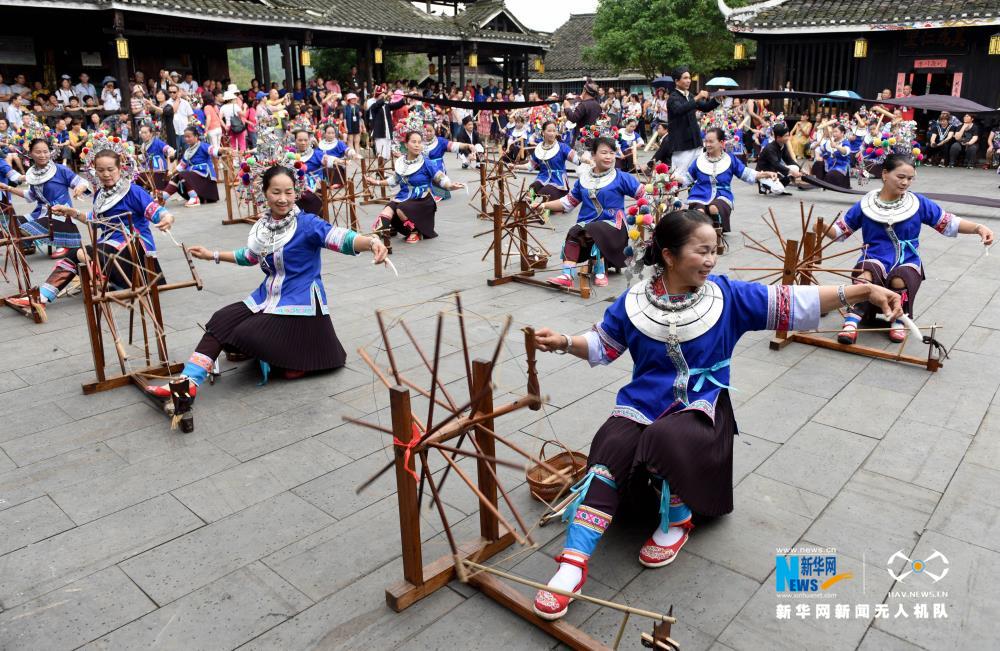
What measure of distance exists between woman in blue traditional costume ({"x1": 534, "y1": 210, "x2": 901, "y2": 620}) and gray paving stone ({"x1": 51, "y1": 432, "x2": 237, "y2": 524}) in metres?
1.84

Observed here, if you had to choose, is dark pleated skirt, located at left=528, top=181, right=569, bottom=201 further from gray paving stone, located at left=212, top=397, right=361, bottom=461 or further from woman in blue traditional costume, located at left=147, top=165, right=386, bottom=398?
gray paving stone, located at left=212, top=397, right=361, bottom=461

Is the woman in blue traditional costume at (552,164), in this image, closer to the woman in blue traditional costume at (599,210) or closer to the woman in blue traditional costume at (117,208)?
the woman in blue traditional costume at (599,210)

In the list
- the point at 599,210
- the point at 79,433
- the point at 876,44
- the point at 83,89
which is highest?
the point at 876,44

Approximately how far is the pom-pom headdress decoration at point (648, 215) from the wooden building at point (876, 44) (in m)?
12.1

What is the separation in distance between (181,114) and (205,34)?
343 cm

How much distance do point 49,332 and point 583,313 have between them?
13.0 ft

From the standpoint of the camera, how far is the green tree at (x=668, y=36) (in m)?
24.8

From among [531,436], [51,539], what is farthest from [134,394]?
[531,436]

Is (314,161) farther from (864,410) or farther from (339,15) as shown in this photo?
(339,15)

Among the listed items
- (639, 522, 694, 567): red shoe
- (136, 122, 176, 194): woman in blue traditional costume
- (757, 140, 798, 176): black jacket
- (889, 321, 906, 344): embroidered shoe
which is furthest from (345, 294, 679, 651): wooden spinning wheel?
(136, 122, 176, 194): woman in blue traditional costume

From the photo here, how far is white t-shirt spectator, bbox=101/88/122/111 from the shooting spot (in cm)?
1541

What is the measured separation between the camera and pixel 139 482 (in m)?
3.59

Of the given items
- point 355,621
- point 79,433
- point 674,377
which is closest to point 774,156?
point 674,377

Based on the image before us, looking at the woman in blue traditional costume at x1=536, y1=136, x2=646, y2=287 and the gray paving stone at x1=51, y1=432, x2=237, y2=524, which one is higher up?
the woman in blue traditional costume at x1=536, y1=136, x2=646, y2=287
